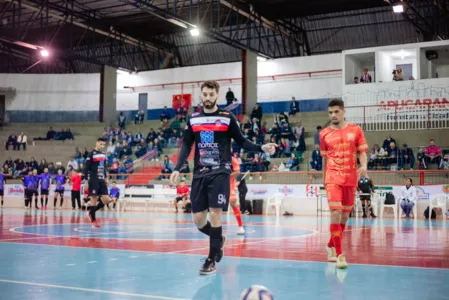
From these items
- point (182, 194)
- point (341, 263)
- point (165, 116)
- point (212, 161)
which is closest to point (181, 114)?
point (165, 116)

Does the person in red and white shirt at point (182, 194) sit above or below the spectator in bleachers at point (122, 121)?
below

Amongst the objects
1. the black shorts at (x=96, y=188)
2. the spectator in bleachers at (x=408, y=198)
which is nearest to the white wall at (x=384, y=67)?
the spectator in bleachers at (x=408, y=198)

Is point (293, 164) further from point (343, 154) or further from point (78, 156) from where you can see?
point (343, 154)

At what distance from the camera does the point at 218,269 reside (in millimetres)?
6922

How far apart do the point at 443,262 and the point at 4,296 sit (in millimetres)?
5689

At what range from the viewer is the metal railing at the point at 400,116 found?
2827 cm

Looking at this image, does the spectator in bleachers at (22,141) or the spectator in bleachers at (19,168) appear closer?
the spectator in bleachers at (19,168)

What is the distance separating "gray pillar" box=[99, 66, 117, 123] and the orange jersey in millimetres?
37818

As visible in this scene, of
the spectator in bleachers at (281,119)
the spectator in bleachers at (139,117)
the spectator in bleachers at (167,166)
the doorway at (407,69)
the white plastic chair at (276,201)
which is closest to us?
the white plastic chair at (276,201)

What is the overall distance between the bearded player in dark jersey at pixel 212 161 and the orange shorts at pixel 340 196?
131 centimetres

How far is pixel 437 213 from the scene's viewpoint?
22609 mm

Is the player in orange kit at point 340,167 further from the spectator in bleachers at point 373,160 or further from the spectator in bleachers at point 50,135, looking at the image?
the spectator in bleachers at point 50,135

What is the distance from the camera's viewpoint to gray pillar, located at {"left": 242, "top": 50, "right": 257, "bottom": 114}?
39125 mm

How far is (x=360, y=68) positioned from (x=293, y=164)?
9731 millimetres
